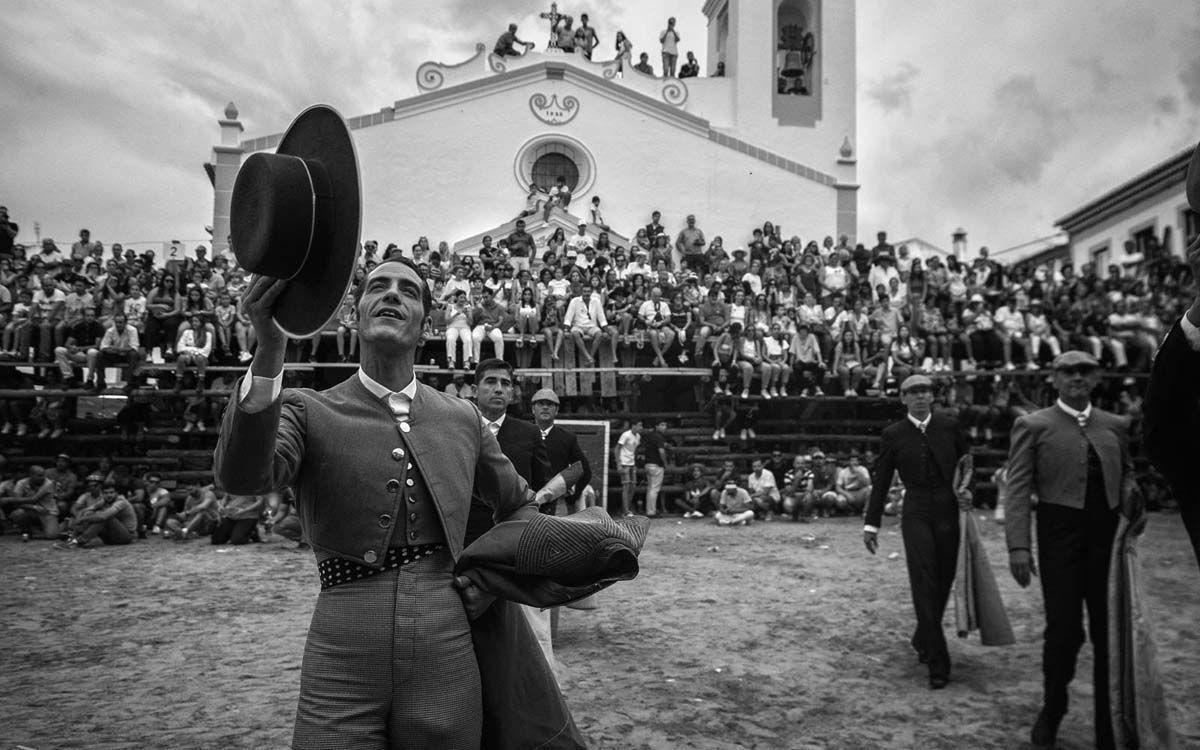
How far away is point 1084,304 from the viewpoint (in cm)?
1848

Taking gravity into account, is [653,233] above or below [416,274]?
above

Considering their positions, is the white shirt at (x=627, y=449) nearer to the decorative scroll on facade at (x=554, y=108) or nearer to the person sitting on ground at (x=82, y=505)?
the person sitting on ground at (x=82, y=505)

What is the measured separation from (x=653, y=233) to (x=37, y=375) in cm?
1401

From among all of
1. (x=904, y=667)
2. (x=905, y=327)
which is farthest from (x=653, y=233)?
(x=904, y=667)

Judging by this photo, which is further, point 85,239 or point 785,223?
point 785,223

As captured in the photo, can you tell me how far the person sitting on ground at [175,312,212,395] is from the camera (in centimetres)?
1510

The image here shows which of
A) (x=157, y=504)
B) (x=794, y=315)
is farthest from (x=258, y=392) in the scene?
(x=794, y=315)

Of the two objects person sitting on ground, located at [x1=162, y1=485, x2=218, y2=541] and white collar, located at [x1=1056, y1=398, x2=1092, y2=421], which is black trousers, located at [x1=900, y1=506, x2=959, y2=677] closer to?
white collar, located at [x1=1056, y1=398, x2=1092, y2=421]

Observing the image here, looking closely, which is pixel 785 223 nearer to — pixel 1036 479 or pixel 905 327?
pixel 905 327

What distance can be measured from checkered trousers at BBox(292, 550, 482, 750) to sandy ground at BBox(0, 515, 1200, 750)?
9.58ft

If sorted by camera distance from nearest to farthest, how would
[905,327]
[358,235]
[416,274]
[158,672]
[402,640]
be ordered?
[358,235], [402,640], [416,274], [158,672], [905,327]

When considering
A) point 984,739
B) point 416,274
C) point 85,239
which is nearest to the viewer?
point 416,274

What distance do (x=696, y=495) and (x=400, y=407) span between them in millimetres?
13027

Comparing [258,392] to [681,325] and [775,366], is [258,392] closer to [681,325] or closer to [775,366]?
[775,366]
